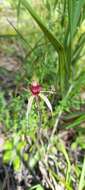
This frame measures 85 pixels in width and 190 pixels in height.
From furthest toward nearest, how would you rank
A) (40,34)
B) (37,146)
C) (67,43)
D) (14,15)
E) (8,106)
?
1. (14,15)
2. (40,34)
3. (8,106)
4. (37,146)
5. (67,43)

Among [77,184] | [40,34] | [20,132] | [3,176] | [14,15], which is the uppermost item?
[14,15]

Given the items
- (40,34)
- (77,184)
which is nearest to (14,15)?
(40,34)

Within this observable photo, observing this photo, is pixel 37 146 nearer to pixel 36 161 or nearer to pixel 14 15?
pixel 36 161

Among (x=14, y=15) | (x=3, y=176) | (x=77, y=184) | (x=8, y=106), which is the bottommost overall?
(x=77, y=184)

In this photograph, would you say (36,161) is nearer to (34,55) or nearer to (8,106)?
(8,106)

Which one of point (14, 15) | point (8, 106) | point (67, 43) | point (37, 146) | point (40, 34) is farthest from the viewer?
point (14, 15)

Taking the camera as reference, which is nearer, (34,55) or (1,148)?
(1,148)

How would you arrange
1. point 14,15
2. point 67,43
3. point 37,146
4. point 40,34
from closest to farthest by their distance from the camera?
point 67,43 → point 37,146 → point 40,34 → point 14,15

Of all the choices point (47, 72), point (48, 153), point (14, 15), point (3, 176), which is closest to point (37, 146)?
point (48, 153)

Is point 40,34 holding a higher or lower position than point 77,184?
higher
